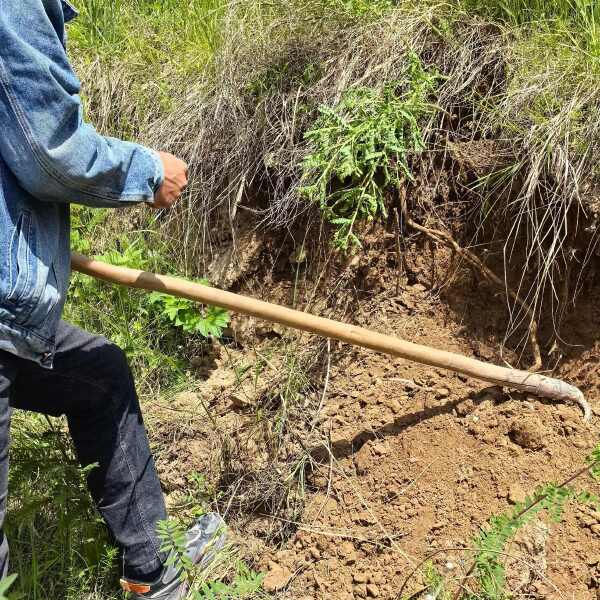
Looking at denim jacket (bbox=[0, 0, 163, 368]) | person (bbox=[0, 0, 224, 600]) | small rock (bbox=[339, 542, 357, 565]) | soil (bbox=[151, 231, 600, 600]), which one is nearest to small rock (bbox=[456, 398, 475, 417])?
soil (bbox=[151, 231, 600, 600])

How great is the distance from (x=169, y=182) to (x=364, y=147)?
977 mm

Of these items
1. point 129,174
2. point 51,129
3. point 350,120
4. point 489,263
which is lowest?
point 489,263

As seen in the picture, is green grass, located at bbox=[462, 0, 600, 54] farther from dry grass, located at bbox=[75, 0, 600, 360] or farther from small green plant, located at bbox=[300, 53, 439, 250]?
small green plant, located at bbox=[300, 53, 439, 250]

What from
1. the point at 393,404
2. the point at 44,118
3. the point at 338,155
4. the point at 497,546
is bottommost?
the point at 393,404

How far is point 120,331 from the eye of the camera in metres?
3.34

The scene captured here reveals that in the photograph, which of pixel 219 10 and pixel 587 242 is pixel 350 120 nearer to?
pixel 587 242

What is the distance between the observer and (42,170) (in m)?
1.72

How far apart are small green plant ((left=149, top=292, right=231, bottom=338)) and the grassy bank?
0.03 metres

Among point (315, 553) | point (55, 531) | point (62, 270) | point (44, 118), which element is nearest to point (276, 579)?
point (315, 553)

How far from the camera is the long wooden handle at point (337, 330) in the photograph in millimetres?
2352

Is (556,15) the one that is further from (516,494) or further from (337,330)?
(516,494)

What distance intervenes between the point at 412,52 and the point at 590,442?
1.58 metres

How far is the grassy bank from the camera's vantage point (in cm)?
269

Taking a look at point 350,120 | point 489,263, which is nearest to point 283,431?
point 489,263
